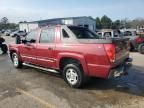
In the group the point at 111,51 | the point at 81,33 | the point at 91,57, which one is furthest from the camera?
the point at 81,33

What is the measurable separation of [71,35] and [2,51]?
11.8 m

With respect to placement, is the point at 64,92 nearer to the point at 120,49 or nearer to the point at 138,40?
the point at 120,49

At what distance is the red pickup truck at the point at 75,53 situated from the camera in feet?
19.9

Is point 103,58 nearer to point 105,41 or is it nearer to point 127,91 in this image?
point 105,41

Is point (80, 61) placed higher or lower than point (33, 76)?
higher

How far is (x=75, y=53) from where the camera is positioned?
21.9ft

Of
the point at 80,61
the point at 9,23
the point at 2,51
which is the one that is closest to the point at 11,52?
the point at 80,61

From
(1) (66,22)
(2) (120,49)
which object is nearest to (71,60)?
(2) (120,49)

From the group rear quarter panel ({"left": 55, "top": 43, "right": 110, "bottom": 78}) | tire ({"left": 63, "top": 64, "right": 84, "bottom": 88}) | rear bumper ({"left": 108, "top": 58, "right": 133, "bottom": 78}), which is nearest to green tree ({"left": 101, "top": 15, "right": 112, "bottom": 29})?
rear bumper ({"left": 108, "top": 58, "right": 133, "bottom": 78})

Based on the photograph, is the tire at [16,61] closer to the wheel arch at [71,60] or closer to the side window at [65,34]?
the wheel arch at [71,60]

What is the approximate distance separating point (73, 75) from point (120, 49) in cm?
162

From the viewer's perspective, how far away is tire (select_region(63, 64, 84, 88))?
6741mm

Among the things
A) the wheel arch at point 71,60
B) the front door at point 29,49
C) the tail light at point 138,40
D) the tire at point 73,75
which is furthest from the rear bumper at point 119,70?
the tail light at point 138,40

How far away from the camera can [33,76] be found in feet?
28.3
